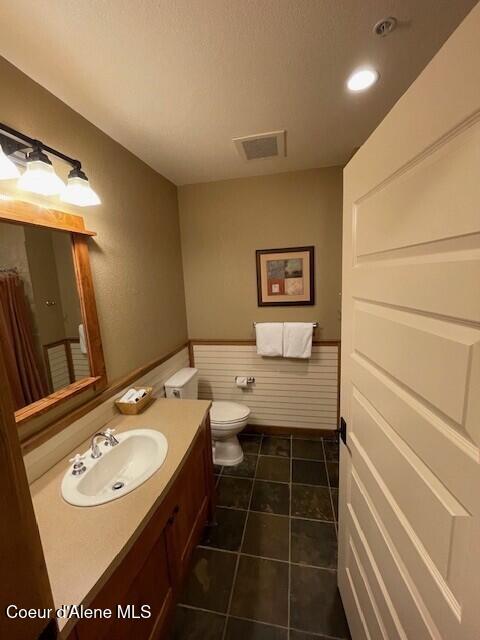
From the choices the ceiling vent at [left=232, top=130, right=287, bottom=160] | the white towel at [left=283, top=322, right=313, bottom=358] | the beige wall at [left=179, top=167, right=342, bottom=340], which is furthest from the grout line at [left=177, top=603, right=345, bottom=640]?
the ceiling vent at [left=232, top=130, right=287, bottom=160]

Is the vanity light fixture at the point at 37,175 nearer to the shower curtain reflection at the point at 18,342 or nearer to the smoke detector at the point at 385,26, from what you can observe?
the shower curtain reflection at the point at 18,342

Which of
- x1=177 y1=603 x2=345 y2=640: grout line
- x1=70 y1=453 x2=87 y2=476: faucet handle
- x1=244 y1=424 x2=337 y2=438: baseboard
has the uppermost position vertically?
x1=70 y1=453 x2=87 y2=476: faucet handle

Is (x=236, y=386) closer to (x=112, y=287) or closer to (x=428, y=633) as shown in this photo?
(x=112, y=287)

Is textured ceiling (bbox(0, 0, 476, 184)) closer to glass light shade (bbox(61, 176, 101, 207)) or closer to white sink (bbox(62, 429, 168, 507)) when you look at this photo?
glass light shade (bbox(61, 176, 101, 207))

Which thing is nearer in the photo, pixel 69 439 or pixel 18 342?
pixel 18 342

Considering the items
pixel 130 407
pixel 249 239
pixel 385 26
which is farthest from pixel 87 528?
pixel 249 239

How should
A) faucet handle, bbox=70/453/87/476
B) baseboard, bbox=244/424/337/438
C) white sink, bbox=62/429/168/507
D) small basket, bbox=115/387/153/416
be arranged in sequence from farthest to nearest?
baseboard, bbox=244/424/337/438 < small basket, bbox=115/387/153/416 < faucet handle, bbox=70/453/87/476 < white sink, bbox=62/429/168/507

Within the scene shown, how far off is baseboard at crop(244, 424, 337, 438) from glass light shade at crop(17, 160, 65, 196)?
2428 mm

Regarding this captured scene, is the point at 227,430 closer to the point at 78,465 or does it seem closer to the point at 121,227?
the point at 78,465

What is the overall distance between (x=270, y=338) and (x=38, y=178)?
187 cm

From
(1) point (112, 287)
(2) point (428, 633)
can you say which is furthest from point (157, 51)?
(2) point (428, 633)

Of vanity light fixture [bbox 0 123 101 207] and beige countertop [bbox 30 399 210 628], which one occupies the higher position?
vanity light fixture [bbox 0 123 101 207]

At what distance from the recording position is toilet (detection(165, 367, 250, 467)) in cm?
205

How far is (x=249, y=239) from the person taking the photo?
235 centimetres
